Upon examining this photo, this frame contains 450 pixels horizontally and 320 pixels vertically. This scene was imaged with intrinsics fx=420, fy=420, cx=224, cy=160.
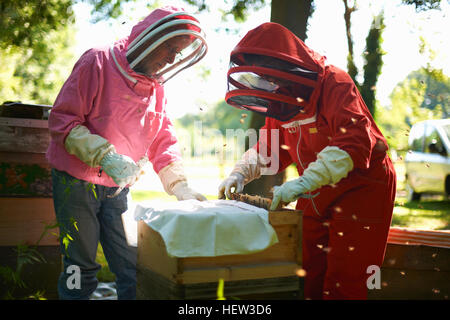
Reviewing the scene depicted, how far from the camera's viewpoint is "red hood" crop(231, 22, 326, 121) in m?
2.25

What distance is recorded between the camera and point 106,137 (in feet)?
7.99

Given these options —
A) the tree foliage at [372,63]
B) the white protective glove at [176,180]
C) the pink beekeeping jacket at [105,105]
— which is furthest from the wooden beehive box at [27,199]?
the tree foliage at [372,63]

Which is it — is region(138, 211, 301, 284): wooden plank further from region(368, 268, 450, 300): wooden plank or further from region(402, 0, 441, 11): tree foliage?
region(402, 0, 441, 11): tree foliage

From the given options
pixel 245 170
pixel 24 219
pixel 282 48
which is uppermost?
pixel 282 48

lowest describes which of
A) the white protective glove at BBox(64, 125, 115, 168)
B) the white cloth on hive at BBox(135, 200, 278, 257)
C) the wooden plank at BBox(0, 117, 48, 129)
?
the white cloth on hive at BBox(135, 200, 278, 257)

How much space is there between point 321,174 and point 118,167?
108cm

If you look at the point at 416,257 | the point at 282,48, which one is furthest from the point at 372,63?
the point at 282,48

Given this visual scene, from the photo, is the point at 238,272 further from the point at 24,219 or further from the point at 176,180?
the point at 24,219

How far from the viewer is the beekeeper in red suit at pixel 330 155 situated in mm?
2164

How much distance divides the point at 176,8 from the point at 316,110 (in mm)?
1044

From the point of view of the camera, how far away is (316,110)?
93.7 inches

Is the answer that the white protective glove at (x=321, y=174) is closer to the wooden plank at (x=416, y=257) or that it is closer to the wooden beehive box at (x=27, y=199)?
the wooden plank at (x=416, y=257)

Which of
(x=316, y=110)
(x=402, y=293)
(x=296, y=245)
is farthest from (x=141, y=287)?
(x=402, y=293)

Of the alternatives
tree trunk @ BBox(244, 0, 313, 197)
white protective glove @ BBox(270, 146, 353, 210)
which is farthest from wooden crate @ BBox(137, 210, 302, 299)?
tree trunk @ BBox(244, 0, 313, 197)
